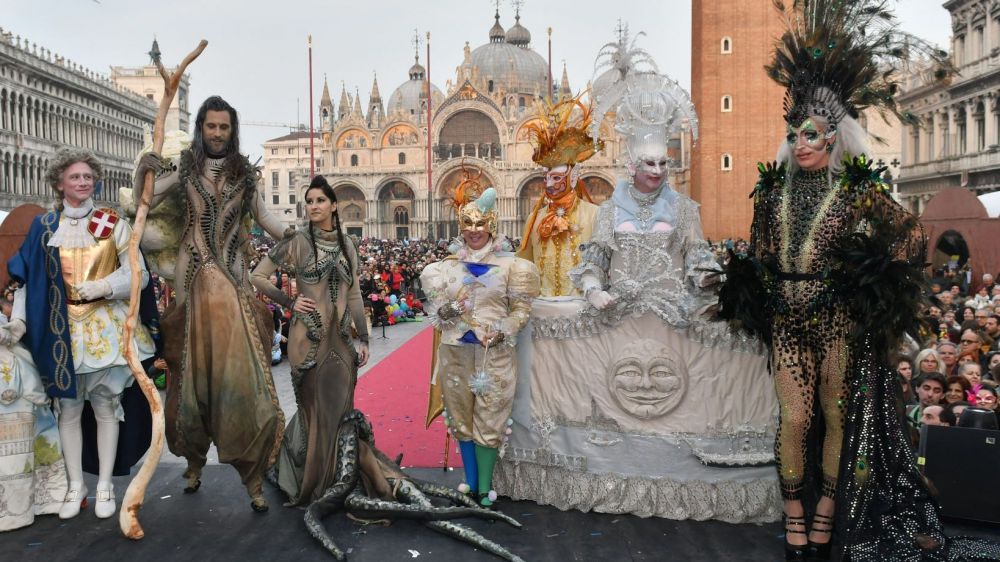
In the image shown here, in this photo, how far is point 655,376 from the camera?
4.59 m

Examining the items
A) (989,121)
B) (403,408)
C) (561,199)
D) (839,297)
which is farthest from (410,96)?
(839,297)

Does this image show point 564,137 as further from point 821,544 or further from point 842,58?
point 821,544

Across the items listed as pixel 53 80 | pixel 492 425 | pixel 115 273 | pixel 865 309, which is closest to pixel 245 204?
pixel 115 273

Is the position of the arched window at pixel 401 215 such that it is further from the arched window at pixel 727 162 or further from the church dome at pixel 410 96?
the arched window at pixel 727 162

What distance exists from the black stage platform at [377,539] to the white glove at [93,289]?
128 cm

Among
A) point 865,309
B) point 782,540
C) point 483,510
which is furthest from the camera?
point 483,510

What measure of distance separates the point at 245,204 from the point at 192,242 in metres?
0.38

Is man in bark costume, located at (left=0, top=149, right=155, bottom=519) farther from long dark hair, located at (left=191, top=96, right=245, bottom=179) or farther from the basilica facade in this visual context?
the basilica facade

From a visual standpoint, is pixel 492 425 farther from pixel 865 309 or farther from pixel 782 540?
pixel 865 309

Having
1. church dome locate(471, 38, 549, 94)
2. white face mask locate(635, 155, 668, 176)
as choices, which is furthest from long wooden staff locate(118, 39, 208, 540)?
church dome locate(471, 38, 549, 94)

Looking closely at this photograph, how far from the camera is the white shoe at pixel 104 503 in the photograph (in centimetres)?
468

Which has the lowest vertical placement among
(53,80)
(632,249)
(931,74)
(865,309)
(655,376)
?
(655,376)

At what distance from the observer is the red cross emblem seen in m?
4.66

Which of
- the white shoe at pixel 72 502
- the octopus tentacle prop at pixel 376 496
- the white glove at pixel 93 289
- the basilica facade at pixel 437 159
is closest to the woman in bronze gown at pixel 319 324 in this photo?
the octopus tentacle prop at pixel 376 496
